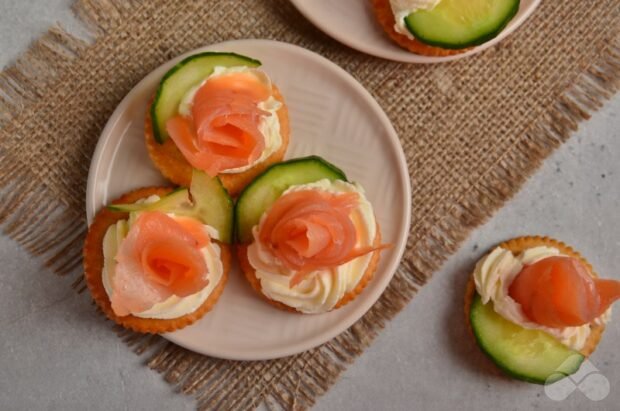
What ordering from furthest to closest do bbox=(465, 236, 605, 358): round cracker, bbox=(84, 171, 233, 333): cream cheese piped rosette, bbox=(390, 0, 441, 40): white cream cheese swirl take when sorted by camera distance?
bbox=(465, 236, 605, 358): round cracker → bbox=(390, 0, 441, 40): white cream cheese swirl → bbox=(84, 171, 233, 333): cream cheese piped rosette

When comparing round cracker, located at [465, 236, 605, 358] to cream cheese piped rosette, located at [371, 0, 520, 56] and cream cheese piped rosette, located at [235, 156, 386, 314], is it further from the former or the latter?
cream cheese piped rosette, located at [371, 0, 520, 56]

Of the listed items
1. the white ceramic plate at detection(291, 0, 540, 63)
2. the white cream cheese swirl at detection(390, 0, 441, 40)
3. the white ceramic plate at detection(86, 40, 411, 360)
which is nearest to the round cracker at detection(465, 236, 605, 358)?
the white ceramic plate at detection(86, 40, 411, 360)

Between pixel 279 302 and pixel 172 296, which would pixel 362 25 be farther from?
pixel 172 296

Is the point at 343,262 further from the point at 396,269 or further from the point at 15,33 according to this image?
the point at 15,33

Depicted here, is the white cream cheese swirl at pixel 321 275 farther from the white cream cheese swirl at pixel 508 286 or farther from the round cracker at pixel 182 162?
the white cream cheese swirl at pixel 508 286

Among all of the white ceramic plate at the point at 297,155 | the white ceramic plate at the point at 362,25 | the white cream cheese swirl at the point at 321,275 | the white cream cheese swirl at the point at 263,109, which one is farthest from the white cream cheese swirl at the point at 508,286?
the white cream cheese swirl at the point at 263,109

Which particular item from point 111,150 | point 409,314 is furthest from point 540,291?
point 111,150
